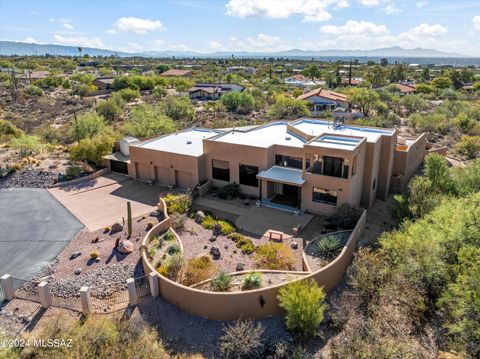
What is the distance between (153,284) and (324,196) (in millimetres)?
14403

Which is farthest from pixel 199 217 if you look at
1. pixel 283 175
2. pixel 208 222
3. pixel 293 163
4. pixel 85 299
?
pixel 85 299

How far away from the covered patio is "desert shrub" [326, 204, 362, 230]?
3.32 m

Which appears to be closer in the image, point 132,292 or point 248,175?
point 132,292

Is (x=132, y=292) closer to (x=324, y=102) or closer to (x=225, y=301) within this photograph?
(x=225, y=301)

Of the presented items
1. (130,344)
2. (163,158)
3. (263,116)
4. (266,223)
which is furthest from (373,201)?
(263,116)

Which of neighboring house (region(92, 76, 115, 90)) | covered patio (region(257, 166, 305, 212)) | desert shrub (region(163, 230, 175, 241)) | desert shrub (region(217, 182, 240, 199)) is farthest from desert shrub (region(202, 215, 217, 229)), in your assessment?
neighboring house (region(92, 76, 115, 90))

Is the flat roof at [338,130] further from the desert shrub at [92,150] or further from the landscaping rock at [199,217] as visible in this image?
the desert shrub at [92,150]

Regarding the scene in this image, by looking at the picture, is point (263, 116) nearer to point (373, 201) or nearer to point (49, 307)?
point (373, 201)

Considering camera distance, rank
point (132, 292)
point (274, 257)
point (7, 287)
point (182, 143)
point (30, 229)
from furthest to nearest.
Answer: point (182, 143), point (30, 229), point (274, 257), point (7, 287), point (132, 292)

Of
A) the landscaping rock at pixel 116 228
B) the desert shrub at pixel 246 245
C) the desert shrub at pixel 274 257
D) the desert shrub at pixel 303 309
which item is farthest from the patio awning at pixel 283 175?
the desert shrub at pixel 303 309

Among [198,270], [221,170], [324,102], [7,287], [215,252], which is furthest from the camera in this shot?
[324,102]

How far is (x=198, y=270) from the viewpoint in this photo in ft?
66.1

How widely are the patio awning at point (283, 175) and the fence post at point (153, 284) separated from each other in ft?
41.5

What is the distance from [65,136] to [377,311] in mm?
44751
